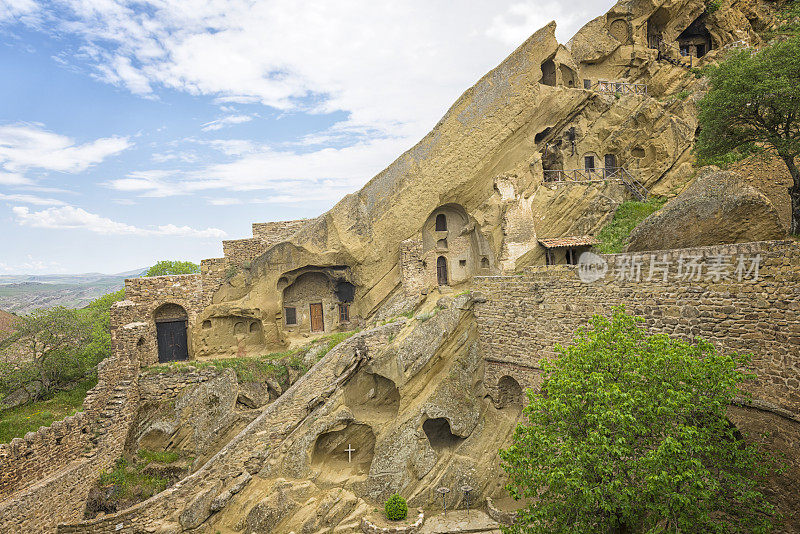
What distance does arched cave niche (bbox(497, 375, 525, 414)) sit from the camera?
54.0 ft

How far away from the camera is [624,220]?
21188 mm

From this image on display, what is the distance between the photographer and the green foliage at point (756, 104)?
1293 centimetres

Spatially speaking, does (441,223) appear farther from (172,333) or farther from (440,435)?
(172,333)

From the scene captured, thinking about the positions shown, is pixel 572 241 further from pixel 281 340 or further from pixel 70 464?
pixel 70 464

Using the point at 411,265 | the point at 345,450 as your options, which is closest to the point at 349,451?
the point at 345,450

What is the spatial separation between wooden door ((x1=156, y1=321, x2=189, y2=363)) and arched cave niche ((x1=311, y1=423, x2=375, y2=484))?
28.9 ft

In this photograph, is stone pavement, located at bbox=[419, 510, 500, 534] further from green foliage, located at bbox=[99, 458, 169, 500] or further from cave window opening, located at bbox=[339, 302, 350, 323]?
cave window opening, located at bbox=[339, 302, 350, 323]

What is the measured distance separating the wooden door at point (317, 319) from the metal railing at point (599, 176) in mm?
14182

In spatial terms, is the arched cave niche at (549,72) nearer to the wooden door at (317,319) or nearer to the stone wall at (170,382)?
the wooden door at (317,319)

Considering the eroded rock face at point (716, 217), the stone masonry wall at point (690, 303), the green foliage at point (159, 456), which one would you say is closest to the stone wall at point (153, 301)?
the green foliage at point (159, 456)

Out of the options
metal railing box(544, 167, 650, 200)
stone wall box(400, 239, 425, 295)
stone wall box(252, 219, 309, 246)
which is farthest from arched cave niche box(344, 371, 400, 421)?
metal railing box(544, 167, 650, 200)

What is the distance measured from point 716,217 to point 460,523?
39.7 feet

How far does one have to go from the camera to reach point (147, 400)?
1773 centimetres

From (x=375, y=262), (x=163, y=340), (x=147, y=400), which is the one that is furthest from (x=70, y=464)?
(x=375, y=262)
